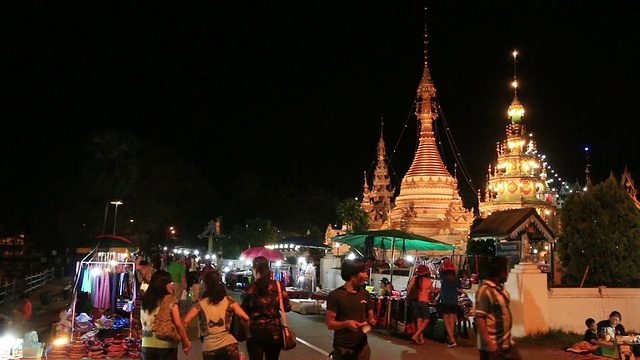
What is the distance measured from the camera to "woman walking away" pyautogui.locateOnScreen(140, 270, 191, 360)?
654 centimetres

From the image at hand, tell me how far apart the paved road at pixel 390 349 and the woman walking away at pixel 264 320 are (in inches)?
160

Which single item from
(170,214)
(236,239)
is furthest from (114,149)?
(236,239)

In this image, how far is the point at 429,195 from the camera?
4609 cm

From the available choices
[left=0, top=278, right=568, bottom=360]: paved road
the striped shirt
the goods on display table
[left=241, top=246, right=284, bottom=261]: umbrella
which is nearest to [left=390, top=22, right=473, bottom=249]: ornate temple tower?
[left=241, top=246, right=284, bottom=261]: umbrella

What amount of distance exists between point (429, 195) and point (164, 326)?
40785 millimetres

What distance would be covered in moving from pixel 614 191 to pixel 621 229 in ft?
3.05

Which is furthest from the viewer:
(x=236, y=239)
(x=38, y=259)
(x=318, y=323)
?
(x=236, y=239)

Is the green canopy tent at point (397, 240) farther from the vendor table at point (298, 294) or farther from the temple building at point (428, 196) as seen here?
the temple building at point (428, 196)

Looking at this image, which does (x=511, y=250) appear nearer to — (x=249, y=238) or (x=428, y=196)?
(x=428, y=196)

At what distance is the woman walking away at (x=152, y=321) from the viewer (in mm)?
6543

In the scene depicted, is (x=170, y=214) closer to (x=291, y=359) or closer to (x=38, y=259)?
(x=38, y=259)

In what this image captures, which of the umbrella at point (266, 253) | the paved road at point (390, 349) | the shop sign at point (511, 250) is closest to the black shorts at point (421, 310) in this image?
the paved road at point (390, 349)

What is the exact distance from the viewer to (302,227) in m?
64.9

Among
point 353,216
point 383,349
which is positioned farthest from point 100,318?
point 353,216
